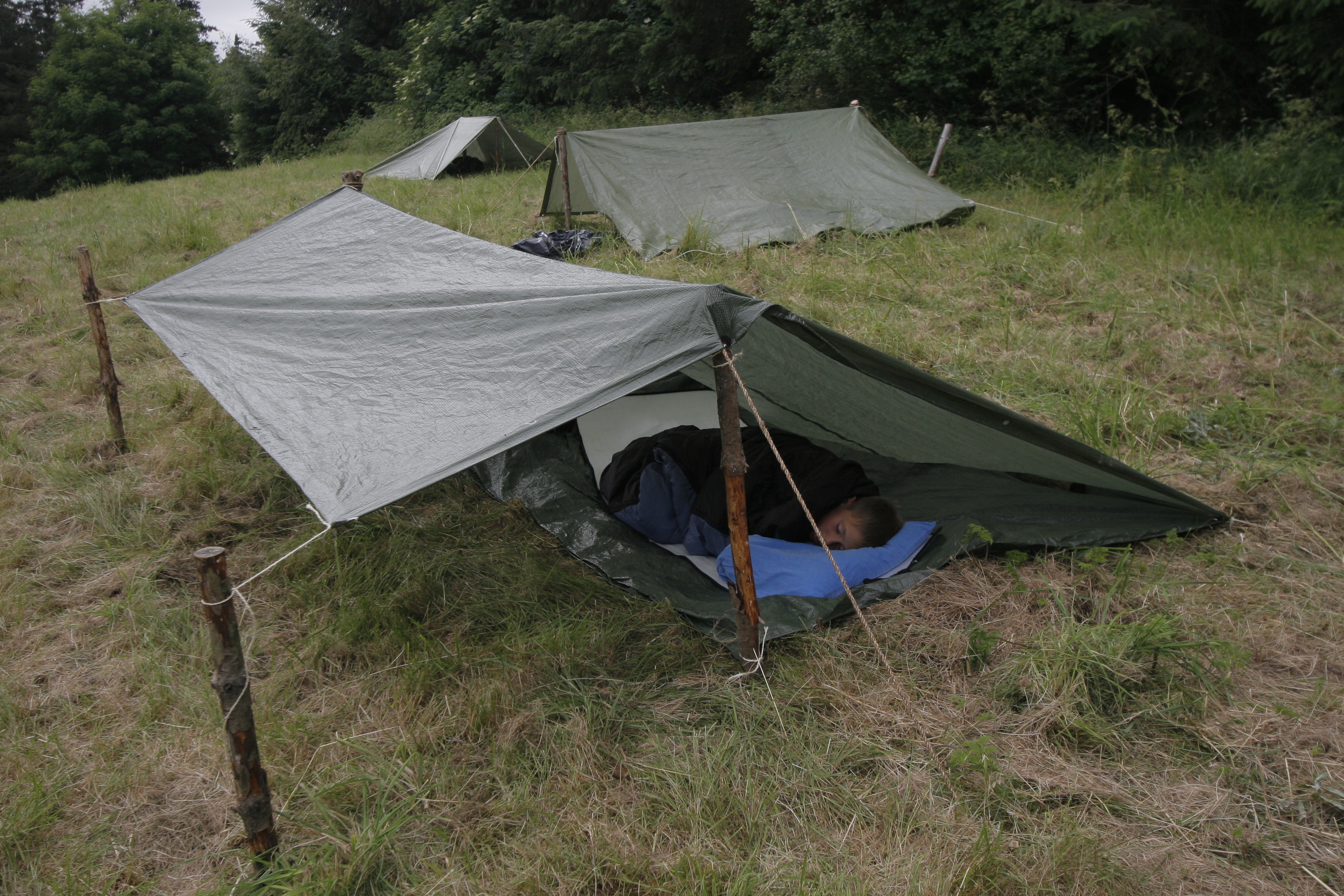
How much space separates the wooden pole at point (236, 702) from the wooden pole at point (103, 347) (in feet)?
8.03

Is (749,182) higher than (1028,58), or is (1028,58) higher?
(1028,58)

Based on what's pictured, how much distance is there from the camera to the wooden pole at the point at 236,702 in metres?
1.54

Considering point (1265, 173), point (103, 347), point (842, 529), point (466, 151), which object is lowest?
point (842, 529)

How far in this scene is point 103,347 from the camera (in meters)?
3.52

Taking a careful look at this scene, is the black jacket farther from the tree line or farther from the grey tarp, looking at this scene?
the tree line

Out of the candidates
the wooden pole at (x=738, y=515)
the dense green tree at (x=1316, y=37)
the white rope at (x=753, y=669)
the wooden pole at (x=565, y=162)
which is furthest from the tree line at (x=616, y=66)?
the white rope at (x=753, y=669)

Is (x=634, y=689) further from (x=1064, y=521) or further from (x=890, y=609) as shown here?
(x=1064, y=521)

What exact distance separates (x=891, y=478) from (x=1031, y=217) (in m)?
3.89

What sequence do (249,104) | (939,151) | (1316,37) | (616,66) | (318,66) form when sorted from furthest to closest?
1. (249,104)
2. (318,66)
3. (616,66)
4. (939,151)
5. (1316,37)

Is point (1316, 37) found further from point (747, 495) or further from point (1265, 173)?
point (747, 495)

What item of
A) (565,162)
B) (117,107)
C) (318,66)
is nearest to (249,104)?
(318,66)

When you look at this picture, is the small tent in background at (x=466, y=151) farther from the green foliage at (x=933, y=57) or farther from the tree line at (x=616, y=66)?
the green foliage at (x=933, y=57)

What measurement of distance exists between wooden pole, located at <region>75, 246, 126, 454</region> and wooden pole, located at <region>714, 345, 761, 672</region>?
2768 mm

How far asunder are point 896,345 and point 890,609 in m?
2.11
